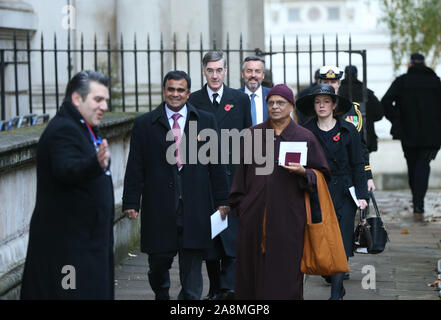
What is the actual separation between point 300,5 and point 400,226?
47313 millimetres

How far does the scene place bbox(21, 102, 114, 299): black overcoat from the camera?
4938 mm

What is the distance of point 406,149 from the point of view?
1268cm

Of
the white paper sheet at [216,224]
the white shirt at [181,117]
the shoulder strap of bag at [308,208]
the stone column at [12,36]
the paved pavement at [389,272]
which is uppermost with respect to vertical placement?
the stone column at [12,36]

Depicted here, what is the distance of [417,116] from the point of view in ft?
41.4

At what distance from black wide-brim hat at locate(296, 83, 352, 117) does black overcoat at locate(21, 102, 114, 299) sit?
2.69 meters

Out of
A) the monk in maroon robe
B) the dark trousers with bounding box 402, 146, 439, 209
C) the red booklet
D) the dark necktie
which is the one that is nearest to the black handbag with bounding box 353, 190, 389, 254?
the monk in maroon robe

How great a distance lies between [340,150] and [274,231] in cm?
156

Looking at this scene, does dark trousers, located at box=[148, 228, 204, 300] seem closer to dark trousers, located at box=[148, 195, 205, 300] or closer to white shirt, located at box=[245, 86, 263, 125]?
dark trousers, located at box=[148, 195, 205, 300]

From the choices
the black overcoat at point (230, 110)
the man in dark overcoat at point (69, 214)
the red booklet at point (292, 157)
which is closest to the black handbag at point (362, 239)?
the black overcoat at point (230, 110)

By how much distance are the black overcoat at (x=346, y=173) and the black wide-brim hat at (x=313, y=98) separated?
79mm

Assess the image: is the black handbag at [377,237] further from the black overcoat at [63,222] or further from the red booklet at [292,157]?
the black overcoat at [63,222]

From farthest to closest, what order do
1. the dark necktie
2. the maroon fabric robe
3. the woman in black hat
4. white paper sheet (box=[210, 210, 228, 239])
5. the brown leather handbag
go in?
1. the dark necktie
2. the woman in black hat
3. white paper sheet (box=[210, 210, 228, 239])
4. the brown leather handbag
5. the maroon fabric robe

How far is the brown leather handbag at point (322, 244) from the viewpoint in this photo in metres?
6.19

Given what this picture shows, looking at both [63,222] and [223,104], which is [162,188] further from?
[63,222]
